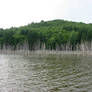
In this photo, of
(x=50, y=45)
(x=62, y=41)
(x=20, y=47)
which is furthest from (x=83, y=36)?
(x=20, y=47)

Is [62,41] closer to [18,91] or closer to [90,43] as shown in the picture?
[90,43]

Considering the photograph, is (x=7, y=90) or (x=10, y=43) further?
(x=10, y=43)

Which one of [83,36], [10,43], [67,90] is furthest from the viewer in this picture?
[10,43]

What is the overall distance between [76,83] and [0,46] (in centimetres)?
12962

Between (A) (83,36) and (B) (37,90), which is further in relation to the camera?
(A) (83,36)

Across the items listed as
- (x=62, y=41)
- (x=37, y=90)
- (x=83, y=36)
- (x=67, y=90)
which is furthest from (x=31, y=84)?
(x=62, y=41)

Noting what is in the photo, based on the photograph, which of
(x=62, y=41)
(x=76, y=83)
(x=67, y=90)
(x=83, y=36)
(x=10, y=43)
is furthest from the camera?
(x=10, y=43)

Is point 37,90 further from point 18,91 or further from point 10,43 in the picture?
point 10,43

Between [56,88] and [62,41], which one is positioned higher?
[62,41]

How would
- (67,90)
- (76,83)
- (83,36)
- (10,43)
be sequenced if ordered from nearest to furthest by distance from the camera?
(67,90)
(76,83)
(83,36)
(10,43)

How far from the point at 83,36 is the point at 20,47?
1849 inches

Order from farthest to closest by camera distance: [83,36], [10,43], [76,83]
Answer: [10,43], [83,36], [76,83]

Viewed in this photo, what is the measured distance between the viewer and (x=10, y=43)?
139 meters

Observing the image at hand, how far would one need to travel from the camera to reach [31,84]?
22.6 metres
